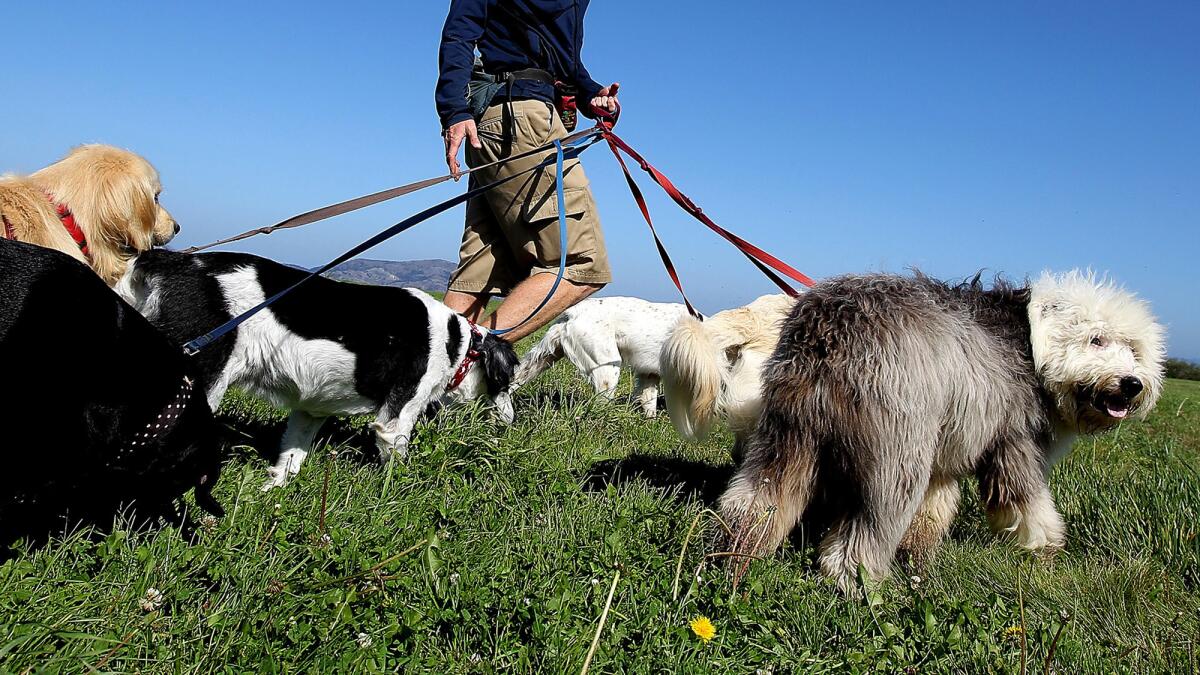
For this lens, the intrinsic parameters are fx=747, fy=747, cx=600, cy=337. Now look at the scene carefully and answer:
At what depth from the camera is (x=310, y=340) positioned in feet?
12.7

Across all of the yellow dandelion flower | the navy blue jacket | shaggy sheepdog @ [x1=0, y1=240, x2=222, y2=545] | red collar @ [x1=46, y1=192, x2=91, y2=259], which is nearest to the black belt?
the navy blue jacket

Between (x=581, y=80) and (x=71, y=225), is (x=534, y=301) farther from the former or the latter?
(x=71, y=225)

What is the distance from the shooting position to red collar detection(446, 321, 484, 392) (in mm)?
4445

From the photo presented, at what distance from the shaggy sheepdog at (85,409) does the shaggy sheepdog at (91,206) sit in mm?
1277

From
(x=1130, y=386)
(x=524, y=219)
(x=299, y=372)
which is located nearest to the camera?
(x=1130, y=386)

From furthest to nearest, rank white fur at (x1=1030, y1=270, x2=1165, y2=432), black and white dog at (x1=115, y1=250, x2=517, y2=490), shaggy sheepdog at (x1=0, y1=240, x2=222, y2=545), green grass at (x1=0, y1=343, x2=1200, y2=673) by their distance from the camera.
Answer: black and white dog at (x1=115, y1=250, x2=517, y2=490)
white fur at (x1=1030, y1=270, x2=1165, y2=432)
shaggy sheepdog at (x1=0, y1=240, x2=222, y2=545)
green grass at (x1=0, y1=343, x2=1200, y2=673)

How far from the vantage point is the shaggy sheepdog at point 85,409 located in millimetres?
2273

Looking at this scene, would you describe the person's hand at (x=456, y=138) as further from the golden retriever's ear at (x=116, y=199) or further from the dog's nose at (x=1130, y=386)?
the dog's nose at (x=1130, y=386)

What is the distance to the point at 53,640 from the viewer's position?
193 cm

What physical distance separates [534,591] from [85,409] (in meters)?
1.57

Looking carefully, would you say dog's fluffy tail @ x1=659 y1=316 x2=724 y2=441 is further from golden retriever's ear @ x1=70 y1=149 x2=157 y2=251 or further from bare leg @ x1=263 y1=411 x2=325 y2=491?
golden retriever's ear @ x1=70 y1=149 x2=157 y2=251

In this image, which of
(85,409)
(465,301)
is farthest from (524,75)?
(85,409)

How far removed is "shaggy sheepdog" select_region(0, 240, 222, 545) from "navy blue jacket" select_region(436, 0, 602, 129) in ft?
7.58

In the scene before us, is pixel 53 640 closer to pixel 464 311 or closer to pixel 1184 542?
pixel 464 311
